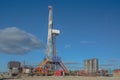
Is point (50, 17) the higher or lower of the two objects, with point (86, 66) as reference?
higher

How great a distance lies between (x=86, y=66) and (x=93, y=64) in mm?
4036

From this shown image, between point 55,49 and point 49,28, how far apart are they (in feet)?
26.2

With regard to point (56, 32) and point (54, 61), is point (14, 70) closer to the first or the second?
point (54, 61)

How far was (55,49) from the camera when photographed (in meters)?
94.0

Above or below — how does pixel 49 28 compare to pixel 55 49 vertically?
above

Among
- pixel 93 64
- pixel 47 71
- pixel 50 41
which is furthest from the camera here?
pixel 93 64

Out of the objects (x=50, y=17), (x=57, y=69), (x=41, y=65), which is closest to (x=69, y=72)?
(x=57, y=69)

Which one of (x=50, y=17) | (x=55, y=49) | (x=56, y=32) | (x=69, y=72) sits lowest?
A: (x=69, y=72)

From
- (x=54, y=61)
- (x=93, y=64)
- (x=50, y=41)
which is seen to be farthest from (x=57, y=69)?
(x=93, y=64)

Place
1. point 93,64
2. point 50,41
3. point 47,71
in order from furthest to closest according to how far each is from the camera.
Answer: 1. point 93,64
2. point 50,41
3. point 47,71

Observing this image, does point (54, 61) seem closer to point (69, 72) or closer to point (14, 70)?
point (69, 72)

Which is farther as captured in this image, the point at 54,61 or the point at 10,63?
the point at 10,63

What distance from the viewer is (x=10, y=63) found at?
98.9 m

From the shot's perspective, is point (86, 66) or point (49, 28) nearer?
point (49, 28)
